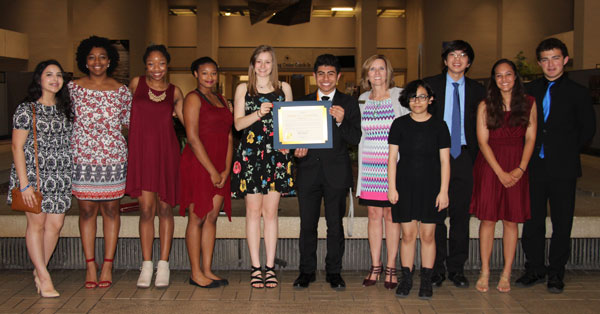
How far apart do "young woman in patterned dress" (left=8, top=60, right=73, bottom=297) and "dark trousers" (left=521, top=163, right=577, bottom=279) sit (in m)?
3.73

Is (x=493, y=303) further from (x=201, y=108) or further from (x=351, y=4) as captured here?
(x=351, y=4)

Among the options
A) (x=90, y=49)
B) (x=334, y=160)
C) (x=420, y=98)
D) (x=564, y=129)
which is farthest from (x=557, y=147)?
(x=90, y=49)

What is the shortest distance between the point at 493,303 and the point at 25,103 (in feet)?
12.6

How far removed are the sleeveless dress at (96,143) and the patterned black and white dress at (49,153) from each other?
0.26 feet

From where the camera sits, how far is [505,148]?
4.51m

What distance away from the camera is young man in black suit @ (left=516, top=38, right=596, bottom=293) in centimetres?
453

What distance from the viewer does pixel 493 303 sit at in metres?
4.29

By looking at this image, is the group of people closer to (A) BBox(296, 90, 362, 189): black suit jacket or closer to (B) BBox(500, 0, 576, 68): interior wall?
(A) BBox(296, 90, 362, 189): black suit jacket

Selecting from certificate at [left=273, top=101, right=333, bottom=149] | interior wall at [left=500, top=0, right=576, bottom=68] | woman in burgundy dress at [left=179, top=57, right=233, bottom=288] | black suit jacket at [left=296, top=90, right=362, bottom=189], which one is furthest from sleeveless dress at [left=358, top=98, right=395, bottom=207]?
interior wall at [left=500, top=0, right=576, bottom=68]

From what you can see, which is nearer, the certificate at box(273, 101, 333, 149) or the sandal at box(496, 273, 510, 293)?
the certificate at box(273, 101, 333, 149)

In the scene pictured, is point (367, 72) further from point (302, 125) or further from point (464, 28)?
point (464, 28)

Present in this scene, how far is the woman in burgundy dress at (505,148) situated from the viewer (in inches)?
175

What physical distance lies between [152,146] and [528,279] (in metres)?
3.24

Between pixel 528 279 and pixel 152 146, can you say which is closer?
pixel 152 146
